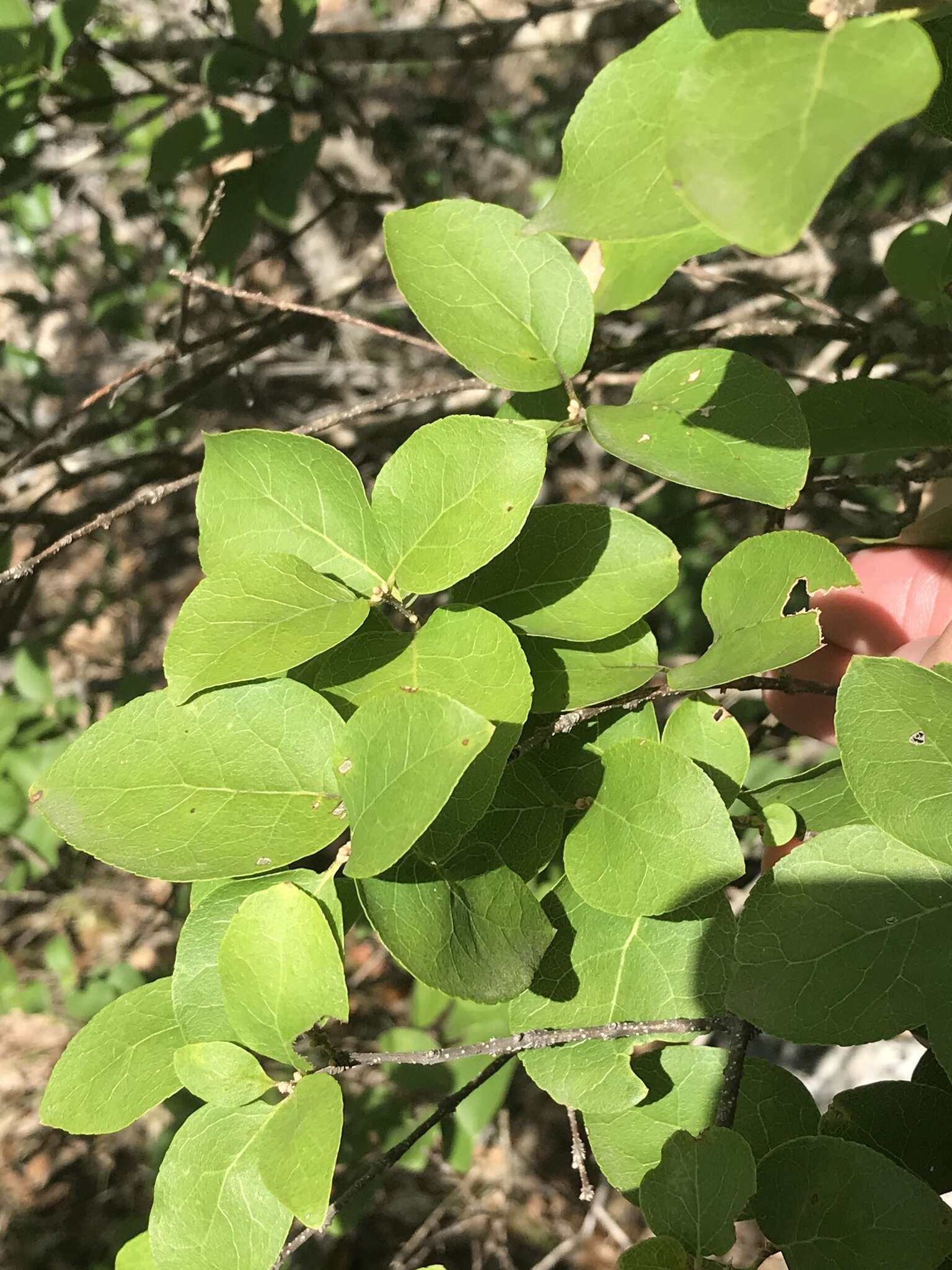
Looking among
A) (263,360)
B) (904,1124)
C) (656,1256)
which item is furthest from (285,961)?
(263,360)

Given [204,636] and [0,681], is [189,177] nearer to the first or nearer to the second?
[0,681]

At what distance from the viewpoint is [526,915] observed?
2.33 ft

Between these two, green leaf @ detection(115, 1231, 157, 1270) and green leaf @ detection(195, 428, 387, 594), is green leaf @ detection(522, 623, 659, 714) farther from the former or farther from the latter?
green leaf @ detection(115, 1231, 157, 1270)

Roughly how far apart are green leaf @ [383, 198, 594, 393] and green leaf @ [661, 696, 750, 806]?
1.03 feet

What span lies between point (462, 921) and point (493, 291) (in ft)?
1.71

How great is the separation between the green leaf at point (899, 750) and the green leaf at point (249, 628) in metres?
0.36

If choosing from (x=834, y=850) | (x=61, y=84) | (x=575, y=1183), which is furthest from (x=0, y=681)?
(x=834, y=850)

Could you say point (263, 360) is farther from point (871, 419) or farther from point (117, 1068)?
point (117, 1068)

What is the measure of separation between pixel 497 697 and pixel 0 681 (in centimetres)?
245

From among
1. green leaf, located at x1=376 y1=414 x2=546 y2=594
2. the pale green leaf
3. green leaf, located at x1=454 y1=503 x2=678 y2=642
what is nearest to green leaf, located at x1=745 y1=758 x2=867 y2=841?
the pale green leaf

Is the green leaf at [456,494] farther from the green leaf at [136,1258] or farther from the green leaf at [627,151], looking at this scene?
the green leaf at [136,1258]

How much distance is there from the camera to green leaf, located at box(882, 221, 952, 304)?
3.75 feet

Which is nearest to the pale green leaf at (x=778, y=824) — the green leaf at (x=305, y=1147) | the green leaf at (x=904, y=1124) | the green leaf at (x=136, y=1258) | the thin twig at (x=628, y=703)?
the thin twig at (x=628, y=703)

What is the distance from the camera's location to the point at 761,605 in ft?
2.63
